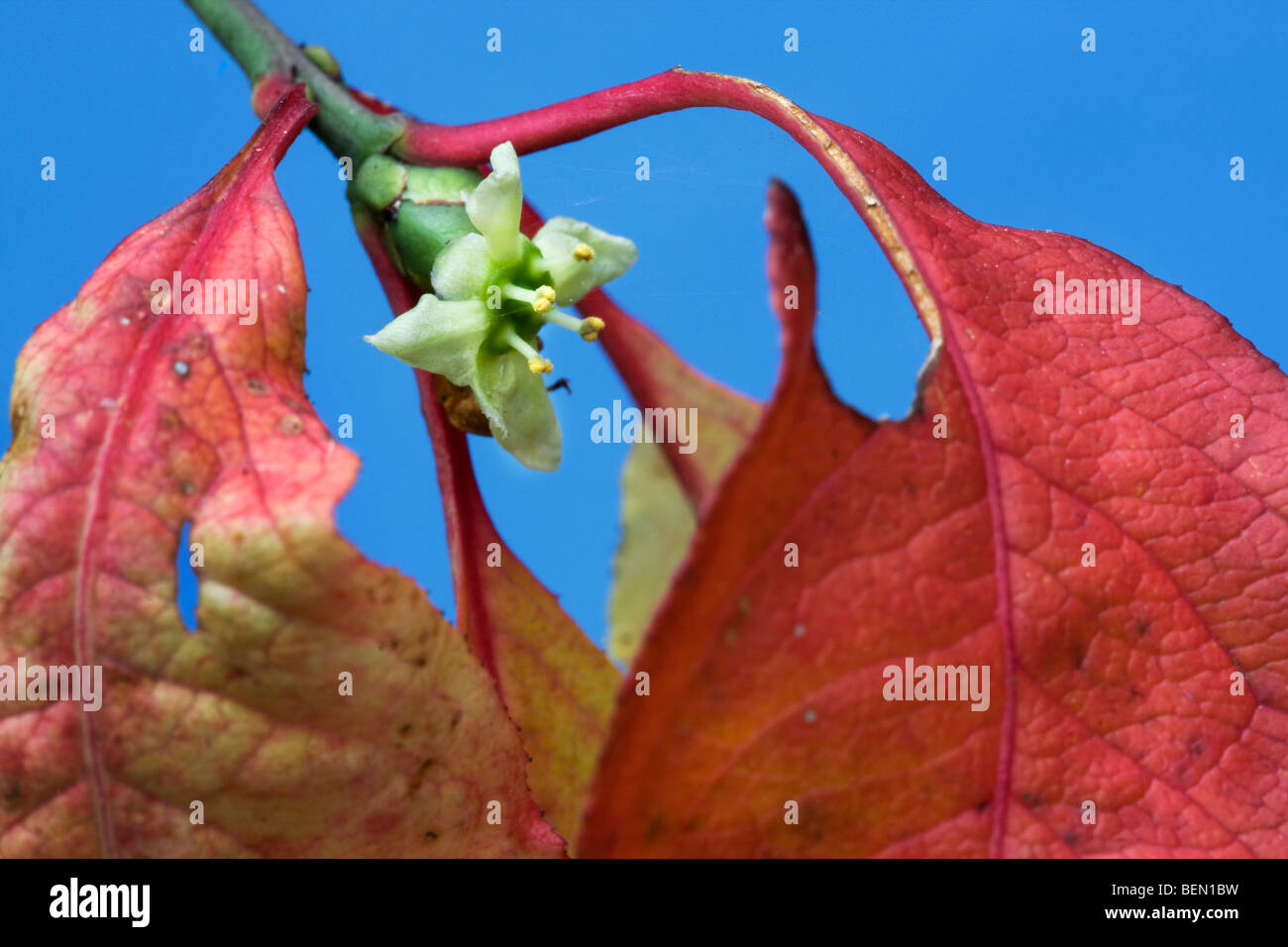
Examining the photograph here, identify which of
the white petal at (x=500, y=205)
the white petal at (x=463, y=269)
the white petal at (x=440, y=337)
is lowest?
the white petal at (x=440, y=337)

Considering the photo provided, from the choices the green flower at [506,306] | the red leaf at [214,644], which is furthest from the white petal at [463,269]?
the red leaf at [214,644]

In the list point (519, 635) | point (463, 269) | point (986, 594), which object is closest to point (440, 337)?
point (463, 269)

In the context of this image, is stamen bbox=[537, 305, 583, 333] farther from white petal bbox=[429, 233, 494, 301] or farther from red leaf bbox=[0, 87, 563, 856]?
red leaf bbox=[0, 87, 563, 856]

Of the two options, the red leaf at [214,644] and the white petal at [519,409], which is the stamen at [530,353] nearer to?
the white petal at [519,409]

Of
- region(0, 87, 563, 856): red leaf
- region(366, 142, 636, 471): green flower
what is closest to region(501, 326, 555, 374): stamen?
region(366, 142, 636, 471): green flower

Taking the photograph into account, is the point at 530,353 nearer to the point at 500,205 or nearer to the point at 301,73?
the point at 500,205
